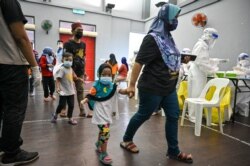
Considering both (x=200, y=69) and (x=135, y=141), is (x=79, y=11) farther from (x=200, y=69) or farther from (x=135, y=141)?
(x=135, y=141)

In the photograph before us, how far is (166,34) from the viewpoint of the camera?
1.90 m

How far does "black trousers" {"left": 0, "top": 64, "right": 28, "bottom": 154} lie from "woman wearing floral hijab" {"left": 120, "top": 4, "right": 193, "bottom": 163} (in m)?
0.90

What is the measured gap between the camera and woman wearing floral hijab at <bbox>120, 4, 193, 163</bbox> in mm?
1814

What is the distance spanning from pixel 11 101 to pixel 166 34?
1.43m

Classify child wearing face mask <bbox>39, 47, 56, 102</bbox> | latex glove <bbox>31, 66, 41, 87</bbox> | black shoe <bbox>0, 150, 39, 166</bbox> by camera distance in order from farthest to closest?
child wearing face mask <bbox>39, 47, 56, 102</bbox> → latex glove <bbox>31, 66, 41, 87</bbox> → black shoe <bbox>0, 150, 39, 166</bbox>

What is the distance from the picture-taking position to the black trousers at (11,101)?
164 cm

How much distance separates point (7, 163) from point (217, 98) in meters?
2.72

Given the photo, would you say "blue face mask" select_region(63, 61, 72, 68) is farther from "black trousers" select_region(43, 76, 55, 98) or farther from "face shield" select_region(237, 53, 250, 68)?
"face shield" select_region(237, 53, 250, 68)

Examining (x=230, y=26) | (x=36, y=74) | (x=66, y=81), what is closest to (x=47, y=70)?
(x=66, y=81)

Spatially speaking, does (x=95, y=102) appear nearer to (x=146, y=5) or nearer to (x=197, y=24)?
(x=197, y=24)

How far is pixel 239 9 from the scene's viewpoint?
5.23m

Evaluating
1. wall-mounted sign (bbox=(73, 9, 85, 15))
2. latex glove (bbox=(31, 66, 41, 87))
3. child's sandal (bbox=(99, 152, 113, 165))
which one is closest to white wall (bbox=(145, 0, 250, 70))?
child's sandal (bbox=(99, 152, 113, 165))

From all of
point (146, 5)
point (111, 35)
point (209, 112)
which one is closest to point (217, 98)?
point (209, 112)

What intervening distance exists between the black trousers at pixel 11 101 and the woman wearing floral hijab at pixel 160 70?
35.4 inches
